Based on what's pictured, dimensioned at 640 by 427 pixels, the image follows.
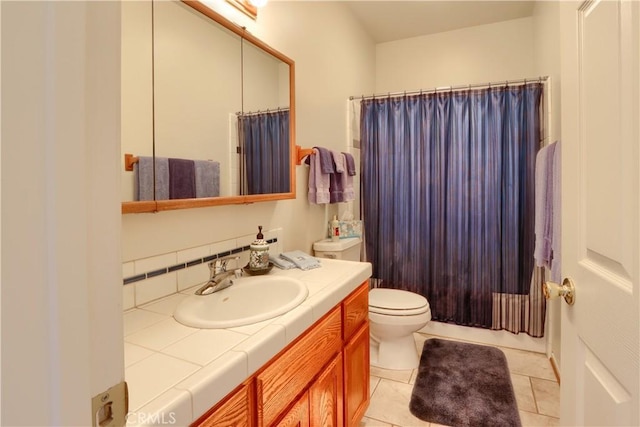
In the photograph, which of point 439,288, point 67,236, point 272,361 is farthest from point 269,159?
point 439,288

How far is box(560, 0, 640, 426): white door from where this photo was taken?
61 cm

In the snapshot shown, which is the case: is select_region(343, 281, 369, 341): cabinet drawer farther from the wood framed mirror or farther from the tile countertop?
the wood framed mirror

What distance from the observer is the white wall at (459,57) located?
3.01 meters

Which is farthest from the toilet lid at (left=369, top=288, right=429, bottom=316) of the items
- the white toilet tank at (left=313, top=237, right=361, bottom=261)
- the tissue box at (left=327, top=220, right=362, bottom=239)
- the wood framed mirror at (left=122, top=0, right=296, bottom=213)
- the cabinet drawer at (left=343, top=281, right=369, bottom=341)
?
the wood framed mirror at (left=122, top=0, right=296, bottom=213)

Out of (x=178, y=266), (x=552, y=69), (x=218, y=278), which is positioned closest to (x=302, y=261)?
(x=218, y=278)

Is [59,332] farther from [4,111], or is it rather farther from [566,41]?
[566,41]

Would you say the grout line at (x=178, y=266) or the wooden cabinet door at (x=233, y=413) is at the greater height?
the grout line at (x=178, y=266)

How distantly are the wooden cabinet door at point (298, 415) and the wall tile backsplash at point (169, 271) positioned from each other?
1.97ft

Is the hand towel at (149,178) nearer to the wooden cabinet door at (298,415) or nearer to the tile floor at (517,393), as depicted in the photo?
the wooden cabinet door at (298,415)

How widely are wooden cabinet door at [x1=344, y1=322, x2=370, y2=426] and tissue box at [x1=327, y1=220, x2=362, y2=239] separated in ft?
3.03

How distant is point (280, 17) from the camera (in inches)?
74.4

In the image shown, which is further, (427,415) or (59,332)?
(427,415)

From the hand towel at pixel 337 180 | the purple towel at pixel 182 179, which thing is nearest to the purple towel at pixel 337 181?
the hand towel at pixel 337 180

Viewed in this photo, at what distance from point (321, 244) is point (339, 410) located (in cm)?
104
